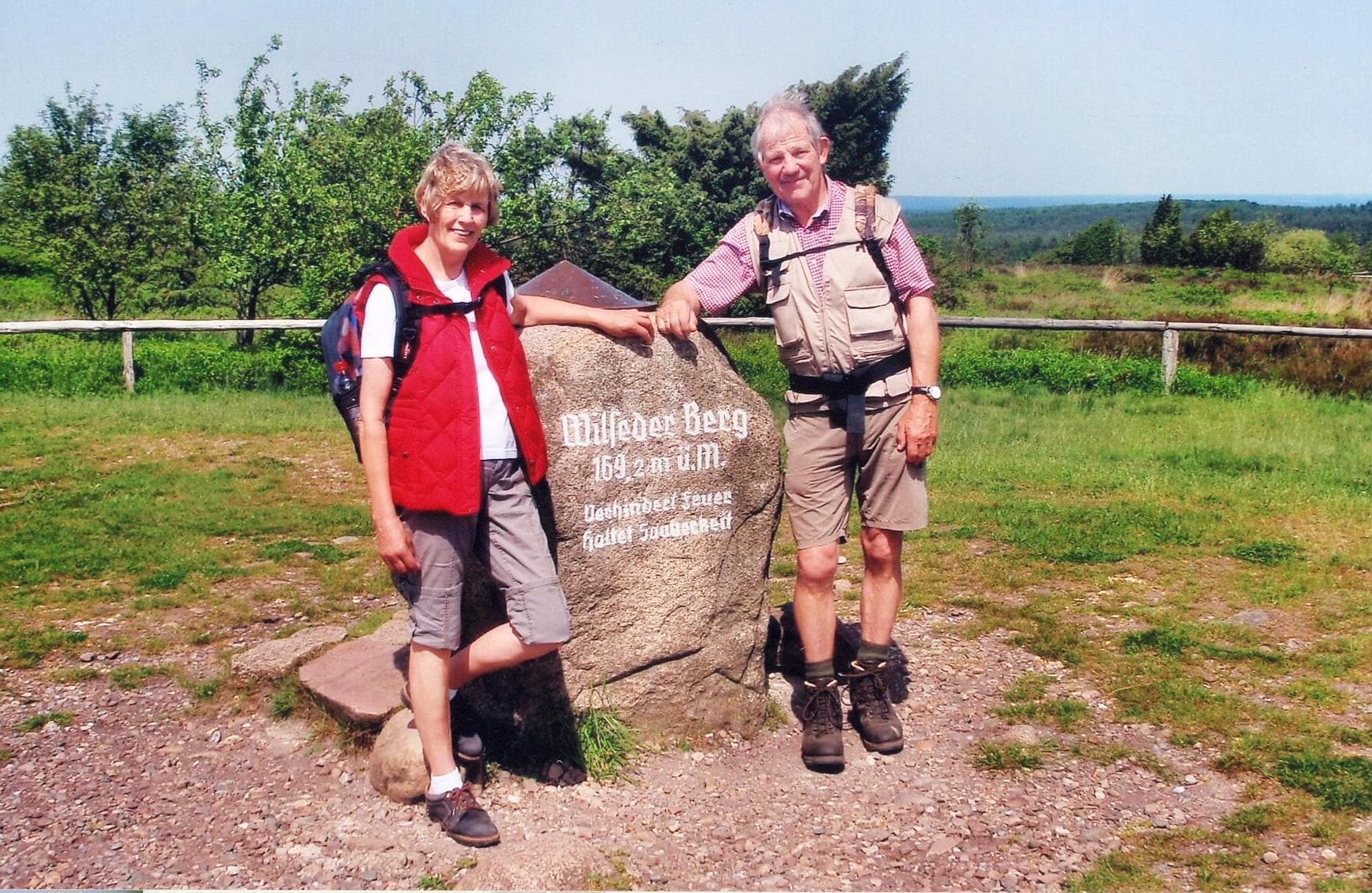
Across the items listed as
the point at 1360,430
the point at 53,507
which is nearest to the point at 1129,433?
the point at 1360,430

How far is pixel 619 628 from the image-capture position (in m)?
4.20

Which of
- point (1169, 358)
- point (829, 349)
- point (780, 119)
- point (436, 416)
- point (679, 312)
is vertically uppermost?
point (780, 119)

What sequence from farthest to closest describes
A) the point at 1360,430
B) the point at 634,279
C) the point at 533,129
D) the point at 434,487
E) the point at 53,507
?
1. the point at 634,279
2. the point at 533,129
3. the point at 1360,430
4. the point at 53,507
5. the point at 434,487

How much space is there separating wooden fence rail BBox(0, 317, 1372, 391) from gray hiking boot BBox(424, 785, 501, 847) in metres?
8.28

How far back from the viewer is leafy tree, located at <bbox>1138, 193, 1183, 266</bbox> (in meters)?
39.8

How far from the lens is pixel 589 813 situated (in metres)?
3.89

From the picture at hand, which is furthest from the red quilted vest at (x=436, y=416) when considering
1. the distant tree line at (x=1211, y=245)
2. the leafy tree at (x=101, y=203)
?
the distant tree line at (x=1211, y=245)

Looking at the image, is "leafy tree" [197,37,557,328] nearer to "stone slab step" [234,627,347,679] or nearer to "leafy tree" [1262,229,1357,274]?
"stone slab step" [234,627,347,679]

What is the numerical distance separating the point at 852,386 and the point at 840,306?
0.28 meters

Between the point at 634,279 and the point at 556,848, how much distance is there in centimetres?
1315

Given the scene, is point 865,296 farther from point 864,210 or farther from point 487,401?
point 487,401

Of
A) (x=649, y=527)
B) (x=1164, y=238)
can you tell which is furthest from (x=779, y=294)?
(x=1164, y=238)

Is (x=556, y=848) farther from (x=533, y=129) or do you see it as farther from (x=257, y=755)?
(x=533, y=129)

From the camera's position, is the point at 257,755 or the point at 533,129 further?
the point at 533,129
